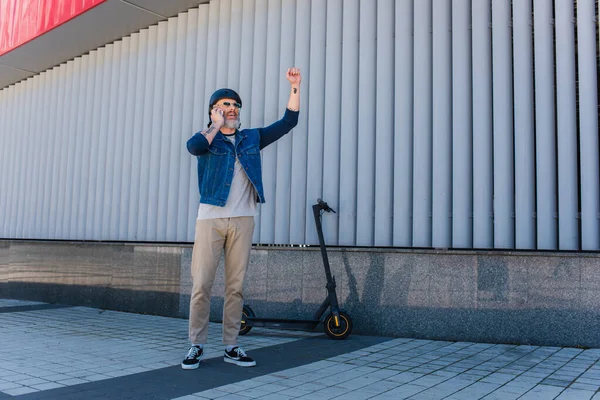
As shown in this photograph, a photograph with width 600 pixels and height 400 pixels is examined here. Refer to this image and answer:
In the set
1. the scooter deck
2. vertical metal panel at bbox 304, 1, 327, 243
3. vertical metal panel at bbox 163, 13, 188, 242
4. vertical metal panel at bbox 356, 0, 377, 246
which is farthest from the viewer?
vertical metal panel at bbox 163, 13, 188, 242

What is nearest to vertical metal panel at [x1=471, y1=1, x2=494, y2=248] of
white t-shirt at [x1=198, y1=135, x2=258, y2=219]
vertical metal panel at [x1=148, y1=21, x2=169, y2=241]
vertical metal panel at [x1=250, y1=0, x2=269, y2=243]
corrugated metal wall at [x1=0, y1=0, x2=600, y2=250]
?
corrugated metal wall at [x1=0, y1=0, x2=600, y2=250]

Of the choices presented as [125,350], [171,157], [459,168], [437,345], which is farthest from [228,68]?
[437,345]

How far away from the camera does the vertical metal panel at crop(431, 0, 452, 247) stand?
530 centimetres

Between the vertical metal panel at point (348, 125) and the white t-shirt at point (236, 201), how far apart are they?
1.90 meters

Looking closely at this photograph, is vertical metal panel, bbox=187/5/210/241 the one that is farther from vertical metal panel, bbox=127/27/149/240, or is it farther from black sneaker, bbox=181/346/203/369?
black sneaker, bbox=181/346/203/369

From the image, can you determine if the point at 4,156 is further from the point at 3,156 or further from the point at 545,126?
the point at 545,126

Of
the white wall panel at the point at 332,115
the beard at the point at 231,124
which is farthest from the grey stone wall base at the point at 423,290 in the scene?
the beard at the point at 231,124

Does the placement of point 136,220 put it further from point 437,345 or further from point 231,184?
point 437,345

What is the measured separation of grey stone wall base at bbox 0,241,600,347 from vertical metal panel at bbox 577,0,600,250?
258 millimetres

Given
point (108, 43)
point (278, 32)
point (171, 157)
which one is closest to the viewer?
point (278, 32)

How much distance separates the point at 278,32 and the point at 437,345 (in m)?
4.06

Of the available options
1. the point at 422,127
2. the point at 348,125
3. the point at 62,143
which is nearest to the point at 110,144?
the point at 62,143

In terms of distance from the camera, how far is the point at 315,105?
616 cm

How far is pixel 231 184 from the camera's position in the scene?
4.02 meters
